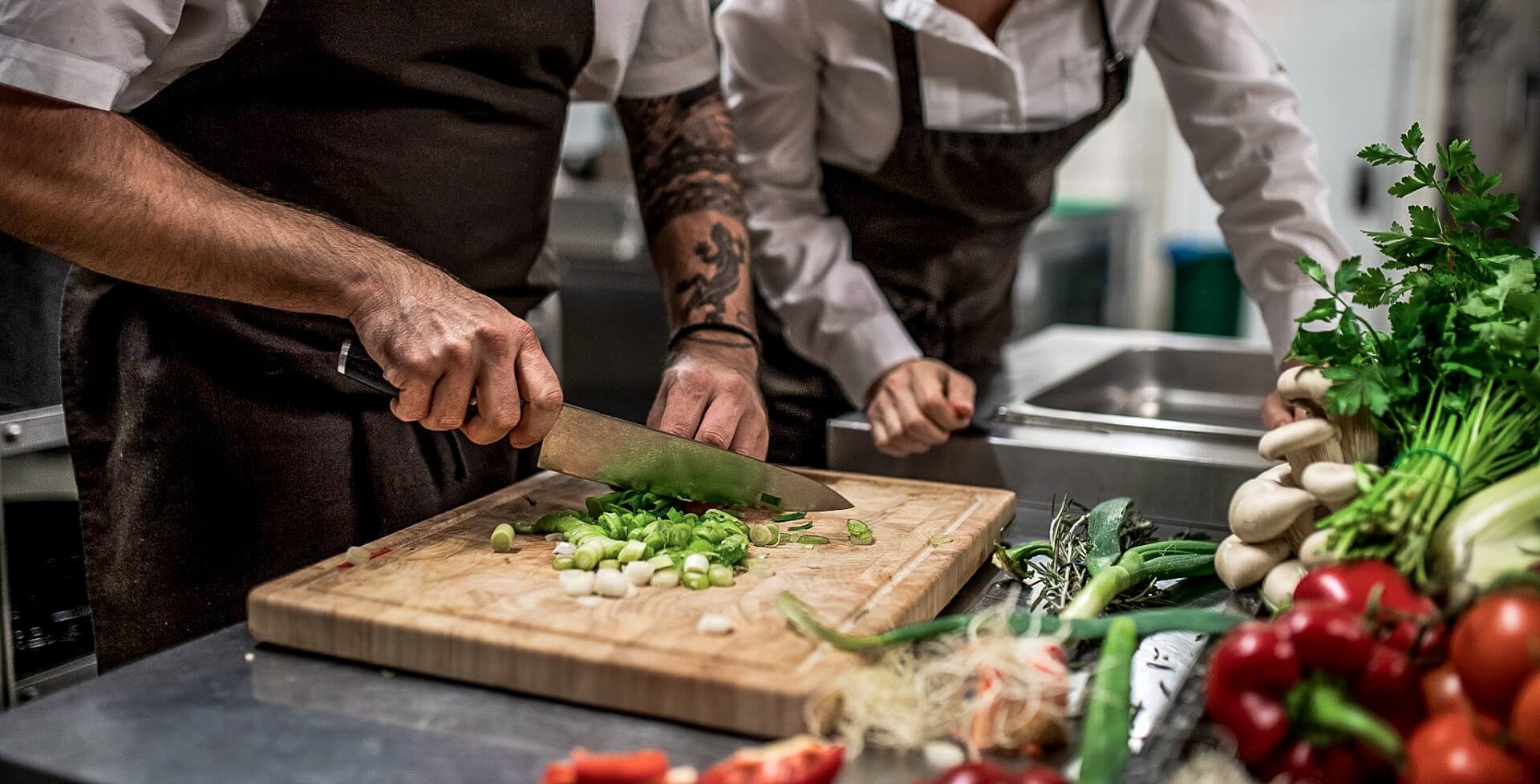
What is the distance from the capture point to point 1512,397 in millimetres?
1038

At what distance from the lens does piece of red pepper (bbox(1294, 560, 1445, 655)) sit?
83 cm

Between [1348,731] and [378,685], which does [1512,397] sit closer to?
[1348,731]

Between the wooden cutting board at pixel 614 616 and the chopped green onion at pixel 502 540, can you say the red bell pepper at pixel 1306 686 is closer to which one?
the wooden cutting board at pixel 614 616

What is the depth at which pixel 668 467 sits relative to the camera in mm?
1387

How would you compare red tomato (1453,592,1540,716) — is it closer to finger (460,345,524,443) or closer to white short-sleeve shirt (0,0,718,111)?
finger (460,345,524,443)

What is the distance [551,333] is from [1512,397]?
1.65 meters

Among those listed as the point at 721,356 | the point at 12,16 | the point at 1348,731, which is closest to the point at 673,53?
the point at 721,356

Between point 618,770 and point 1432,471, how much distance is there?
665 millimetres

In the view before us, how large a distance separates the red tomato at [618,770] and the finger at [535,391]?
1.55 ft

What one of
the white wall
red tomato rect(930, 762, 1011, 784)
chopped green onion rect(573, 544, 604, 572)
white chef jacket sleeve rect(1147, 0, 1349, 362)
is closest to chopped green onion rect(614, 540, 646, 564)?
chopped green onion rect(573, 544, 604, 572)

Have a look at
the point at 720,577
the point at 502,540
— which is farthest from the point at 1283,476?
the point at 502,540

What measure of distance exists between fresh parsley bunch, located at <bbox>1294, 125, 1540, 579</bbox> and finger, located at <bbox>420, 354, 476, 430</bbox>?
0.76 metres

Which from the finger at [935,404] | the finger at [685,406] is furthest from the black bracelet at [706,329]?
the finger at [935,404]

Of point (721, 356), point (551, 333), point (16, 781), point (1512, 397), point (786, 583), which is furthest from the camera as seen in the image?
point (551, 333)
